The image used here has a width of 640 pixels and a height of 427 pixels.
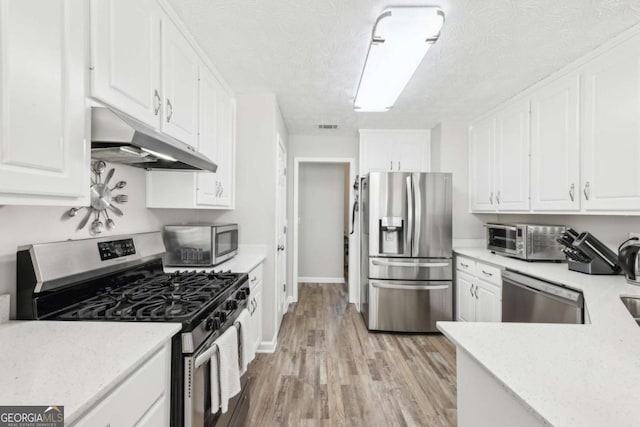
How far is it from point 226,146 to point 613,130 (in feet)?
9.18

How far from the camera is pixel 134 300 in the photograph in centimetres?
133

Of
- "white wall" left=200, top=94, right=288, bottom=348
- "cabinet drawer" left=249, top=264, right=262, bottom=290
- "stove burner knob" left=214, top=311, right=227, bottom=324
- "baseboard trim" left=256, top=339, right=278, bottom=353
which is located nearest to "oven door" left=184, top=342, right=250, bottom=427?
"stove burner knob" left=214, top=311, right=227, bottom=324

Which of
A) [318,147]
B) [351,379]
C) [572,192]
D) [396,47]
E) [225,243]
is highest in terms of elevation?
[396,47]

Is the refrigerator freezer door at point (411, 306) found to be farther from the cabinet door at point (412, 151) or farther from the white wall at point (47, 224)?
the white wall at point (47, 224)

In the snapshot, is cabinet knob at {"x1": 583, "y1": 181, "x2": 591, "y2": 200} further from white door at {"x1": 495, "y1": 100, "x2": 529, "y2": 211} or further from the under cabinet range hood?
the under cabinet range hood

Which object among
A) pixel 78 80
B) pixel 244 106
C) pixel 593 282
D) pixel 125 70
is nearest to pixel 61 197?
pixel 78 80

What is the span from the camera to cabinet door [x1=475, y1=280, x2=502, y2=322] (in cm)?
252

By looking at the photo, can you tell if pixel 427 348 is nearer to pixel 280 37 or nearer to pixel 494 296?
pixel 494 296

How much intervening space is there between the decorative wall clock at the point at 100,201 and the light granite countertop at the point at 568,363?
1.75 meters

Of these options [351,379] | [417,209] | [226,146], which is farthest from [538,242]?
[226,146]

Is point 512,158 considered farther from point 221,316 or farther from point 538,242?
point 221,316

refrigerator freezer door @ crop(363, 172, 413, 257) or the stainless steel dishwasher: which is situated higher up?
refrigerator freezer door @ crop(363, 172, 413, 257)

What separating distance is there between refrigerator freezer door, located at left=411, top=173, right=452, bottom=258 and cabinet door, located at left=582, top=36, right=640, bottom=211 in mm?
1183

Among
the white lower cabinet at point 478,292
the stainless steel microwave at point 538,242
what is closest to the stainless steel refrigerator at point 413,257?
the white lower cabinet at point 478,292
